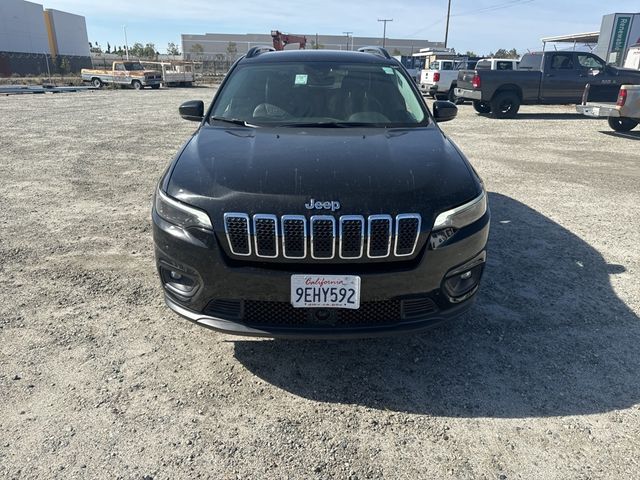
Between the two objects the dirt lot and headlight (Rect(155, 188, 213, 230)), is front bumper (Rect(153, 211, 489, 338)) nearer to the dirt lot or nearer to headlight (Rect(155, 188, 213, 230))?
headlight (Rect(155, 188, 213, 230))

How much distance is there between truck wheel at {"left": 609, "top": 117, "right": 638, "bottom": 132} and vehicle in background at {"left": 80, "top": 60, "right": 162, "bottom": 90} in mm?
28503

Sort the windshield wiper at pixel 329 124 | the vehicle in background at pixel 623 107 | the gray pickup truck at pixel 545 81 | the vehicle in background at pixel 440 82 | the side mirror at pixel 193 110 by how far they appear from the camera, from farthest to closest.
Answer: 1. the vehicle in background at pixel 440 82
2. the gray pickup truck at pixel 545 81
3. the vehicle in background at pixel 623 107
4. the side mirror at pixel 193 110
5. the windshield wiper at pixel 329 124

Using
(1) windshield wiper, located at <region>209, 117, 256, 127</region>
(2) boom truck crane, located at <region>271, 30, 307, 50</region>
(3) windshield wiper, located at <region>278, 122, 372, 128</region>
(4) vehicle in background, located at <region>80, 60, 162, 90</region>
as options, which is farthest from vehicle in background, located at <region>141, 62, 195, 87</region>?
(3) windshield wiper, located at <region>278, 122, 372, 128</region>

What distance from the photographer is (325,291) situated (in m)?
2.31

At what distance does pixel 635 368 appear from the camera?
2764 millimetres

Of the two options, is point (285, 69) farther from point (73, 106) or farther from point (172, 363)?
point (73, 106)

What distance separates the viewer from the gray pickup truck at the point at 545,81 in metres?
14.6

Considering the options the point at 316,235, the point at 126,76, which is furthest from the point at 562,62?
the point at 126,76

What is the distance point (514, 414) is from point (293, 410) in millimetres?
1145

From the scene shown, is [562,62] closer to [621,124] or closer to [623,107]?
[621,124]

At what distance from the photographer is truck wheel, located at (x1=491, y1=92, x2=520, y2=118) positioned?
48.6 feet

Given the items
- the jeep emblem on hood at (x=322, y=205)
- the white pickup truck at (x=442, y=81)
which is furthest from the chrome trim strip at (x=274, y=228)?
the white pickup truck at (x=442, y=81)

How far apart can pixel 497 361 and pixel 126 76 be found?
1330 inches

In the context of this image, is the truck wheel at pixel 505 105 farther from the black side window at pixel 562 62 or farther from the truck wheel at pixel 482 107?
the black side window at pixel 562 62
